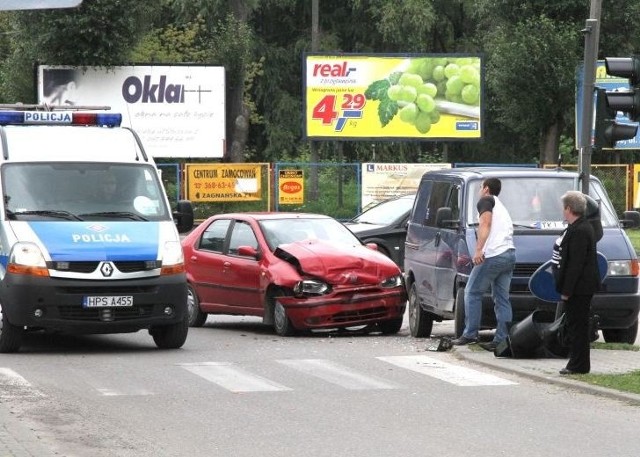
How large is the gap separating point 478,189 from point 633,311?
7.23 feet

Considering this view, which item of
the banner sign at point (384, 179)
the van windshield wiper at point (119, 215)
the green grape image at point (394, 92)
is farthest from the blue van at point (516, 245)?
the green grape image at point (394, 92)

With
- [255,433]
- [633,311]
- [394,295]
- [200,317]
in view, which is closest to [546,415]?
[255,433]

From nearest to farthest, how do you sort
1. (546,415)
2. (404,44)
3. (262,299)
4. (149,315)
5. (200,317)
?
(546,415), (149,315), (262,299), (200,317), (404,44)

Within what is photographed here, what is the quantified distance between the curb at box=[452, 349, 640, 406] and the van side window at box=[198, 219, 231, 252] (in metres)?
5.22

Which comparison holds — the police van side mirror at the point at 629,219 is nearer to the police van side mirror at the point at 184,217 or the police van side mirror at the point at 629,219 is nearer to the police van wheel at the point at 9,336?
the police van side mirror at the point at 184,217

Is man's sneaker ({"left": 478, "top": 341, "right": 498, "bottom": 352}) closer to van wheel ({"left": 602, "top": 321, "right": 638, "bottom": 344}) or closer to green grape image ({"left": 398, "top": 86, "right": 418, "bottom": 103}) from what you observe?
van wheel ({"left": 602, "top": 321, "right": 638, "bottom": 344})

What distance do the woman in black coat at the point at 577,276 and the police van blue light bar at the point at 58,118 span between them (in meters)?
6.05

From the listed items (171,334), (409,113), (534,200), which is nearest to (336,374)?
(171,334)

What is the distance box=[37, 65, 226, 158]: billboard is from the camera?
46719mm

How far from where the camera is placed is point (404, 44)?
2292 inches

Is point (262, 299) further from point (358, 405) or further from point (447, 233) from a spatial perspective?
point (358, 405)

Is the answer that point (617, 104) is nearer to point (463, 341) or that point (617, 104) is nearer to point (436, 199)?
point (463, 341)

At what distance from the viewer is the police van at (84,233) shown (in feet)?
49.4

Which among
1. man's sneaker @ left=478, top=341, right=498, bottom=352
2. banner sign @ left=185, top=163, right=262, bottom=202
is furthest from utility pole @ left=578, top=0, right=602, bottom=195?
banner sign @ left=185, top=163, right=262, bottom=202
